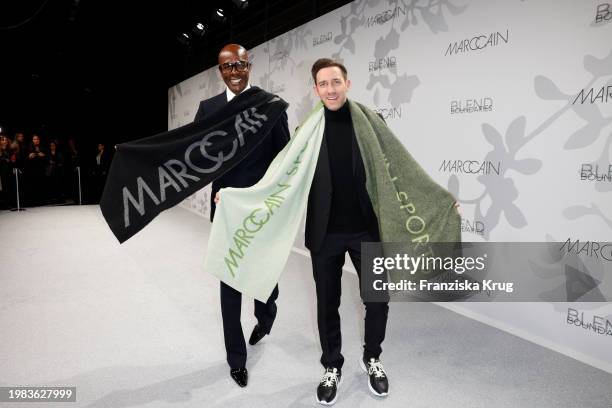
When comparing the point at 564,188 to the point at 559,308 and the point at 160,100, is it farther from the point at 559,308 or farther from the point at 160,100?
the point at 160,100

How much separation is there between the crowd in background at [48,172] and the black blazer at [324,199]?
25.7 ft

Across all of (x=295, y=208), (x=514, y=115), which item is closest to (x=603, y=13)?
(x=514, y=115)

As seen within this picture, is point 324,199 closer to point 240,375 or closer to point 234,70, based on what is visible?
point 234,70

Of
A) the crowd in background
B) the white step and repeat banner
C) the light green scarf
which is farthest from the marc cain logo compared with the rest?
the crowd in background

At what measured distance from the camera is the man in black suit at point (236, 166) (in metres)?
2.03

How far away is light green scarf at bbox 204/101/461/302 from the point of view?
1798 millimetres

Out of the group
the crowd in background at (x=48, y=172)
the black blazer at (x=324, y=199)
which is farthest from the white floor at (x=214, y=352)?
the crowd in background at (x=48, y=172)

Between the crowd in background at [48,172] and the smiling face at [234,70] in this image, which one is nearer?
the smiling face at [234,70]

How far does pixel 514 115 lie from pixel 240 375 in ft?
6.89

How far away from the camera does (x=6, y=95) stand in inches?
382

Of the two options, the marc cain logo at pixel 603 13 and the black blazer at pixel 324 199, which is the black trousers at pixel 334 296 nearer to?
the black blazer at pixel 324 199

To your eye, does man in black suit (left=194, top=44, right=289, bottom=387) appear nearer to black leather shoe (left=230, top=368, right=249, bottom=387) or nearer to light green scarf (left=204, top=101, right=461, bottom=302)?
black leather shoe (left=230, top=368, right=249, bottom=387)

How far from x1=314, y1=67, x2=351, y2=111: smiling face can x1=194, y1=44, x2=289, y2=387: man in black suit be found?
0.39m

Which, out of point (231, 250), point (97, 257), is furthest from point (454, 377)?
point (97, 257)
